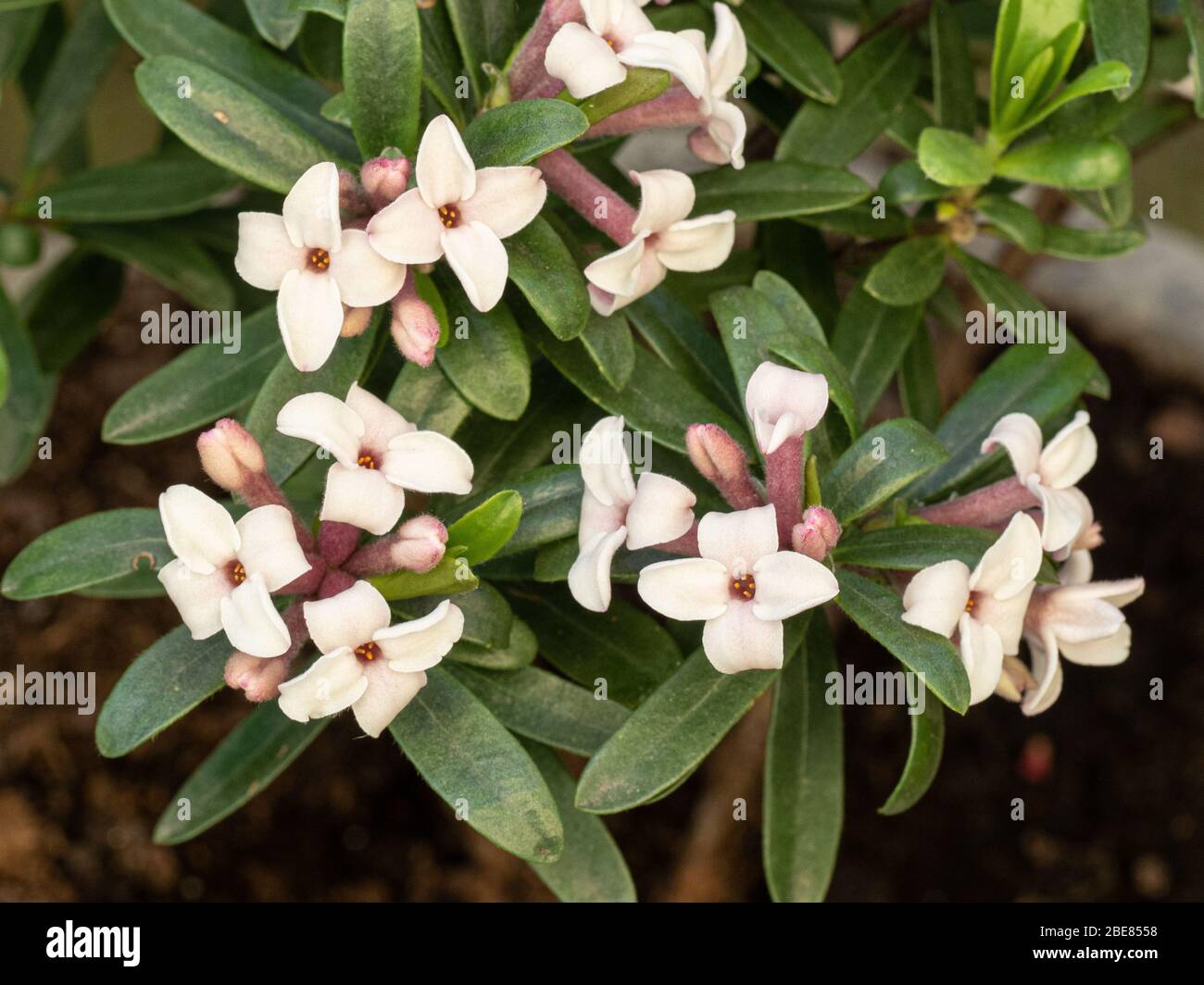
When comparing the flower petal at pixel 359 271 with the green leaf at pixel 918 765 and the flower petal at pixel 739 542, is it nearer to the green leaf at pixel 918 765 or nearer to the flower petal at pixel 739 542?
the flower petal at pixel 739 542

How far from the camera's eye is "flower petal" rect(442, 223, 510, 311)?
2.73ft

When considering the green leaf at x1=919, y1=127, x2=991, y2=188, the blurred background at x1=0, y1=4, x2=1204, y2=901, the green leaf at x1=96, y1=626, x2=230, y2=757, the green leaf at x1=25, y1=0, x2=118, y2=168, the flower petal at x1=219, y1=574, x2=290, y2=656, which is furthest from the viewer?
the blurred background at x1=0, y1=4, x2=1204, y2=901

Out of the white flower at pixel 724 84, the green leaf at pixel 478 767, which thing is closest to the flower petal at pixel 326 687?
the green leaf at pixel 478 767

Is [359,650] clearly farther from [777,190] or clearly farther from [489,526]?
[777,190]

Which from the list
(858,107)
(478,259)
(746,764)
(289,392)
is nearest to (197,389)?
(289,392)

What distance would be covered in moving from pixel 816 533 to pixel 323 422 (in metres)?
0.34

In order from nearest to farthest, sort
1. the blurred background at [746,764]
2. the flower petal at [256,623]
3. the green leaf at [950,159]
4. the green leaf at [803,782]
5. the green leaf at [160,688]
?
1. the flower petal at [256,623]
2. the green leaf at [160,688]
3. the green leaf at [950,159]
4. the green leaf at [803,782]
5. the blurred background at [746,764]

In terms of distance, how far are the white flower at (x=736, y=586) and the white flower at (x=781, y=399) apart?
7cm

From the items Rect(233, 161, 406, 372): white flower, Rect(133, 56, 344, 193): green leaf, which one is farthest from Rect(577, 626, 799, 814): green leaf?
Rect(133, 56, 344, 193): green leaf

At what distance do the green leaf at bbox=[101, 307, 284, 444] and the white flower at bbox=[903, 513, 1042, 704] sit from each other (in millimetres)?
541

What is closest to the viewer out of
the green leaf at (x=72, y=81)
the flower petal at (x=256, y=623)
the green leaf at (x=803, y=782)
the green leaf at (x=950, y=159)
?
the flower petal at (x=256, y=623)

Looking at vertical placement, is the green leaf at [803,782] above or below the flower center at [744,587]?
below

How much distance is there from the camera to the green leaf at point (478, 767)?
2.87ft

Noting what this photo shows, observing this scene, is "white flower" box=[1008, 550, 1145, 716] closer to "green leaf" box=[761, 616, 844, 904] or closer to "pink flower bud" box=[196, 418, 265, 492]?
"green leaf" box=[761, 616, 844, 904]
